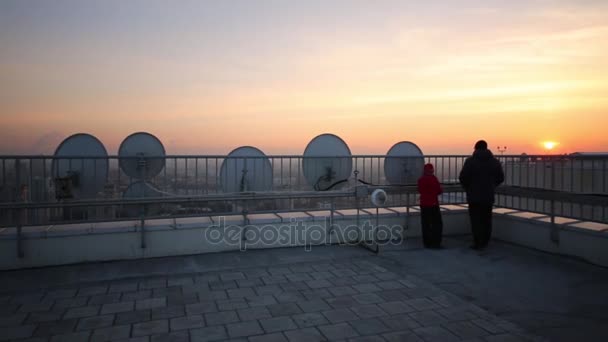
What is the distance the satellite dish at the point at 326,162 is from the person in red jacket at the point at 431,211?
59.2 inches

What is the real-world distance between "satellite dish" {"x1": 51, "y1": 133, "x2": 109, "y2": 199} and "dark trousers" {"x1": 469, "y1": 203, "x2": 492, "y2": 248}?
670 cm

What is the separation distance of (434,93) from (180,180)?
10182 millimetres

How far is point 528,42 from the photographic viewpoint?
33.6 feet

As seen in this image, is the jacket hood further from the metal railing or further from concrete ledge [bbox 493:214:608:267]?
concrete ledge [bbox 493:214:608:267]

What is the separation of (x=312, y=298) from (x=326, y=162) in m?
3.54

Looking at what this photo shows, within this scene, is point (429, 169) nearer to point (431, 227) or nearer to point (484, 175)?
point (484, 175)

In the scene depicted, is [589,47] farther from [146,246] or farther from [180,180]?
[146,246]

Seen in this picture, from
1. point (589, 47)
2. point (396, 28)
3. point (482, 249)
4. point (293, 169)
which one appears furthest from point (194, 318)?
point (589, 47)

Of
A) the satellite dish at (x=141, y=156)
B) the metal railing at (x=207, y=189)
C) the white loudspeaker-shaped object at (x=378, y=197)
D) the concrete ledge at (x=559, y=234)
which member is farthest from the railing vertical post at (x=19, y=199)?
the concrete ledge at (x=559, y=234)

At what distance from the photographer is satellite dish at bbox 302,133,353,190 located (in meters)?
8.23

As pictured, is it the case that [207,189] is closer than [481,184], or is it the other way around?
[207,189]

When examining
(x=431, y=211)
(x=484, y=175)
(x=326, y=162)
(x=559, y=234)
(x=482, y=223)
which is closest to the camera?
(x=559, y=234)

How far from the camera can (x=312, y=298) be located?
17.4 feet

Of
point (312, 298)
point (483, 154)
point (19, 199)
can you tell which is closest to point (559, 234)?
point (483, 154)
